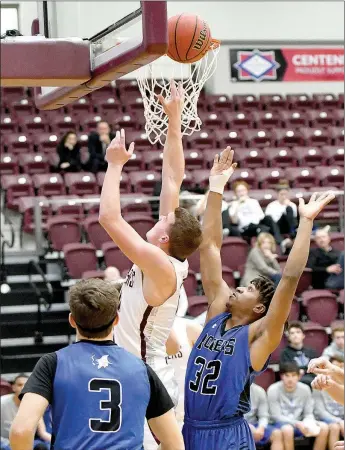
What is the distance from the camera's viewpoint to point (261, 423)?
8703mm

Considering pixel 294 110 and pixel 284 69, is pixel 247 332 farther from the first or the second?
pixel 284 69

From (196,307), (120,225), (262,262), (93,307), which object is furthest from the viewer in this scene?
(262,262)

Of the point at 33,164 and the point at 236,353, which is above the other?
the point at 33,164

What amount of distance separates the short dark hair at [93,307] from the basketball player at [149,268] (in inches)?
20.8

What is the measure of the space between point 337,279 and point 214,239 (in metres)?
6.58

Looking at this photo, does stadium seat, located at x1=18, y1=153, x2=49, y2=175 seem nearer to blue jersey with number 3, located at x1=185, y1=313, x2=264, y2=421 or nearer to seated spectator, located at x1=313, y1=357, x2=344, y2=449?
seated spectator, located at x1=313, y1=357, x2=344, y2=449

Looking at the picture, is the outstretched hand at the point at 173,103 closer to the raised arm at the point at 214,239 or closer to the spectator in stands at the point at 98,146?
the raised arm at the point at 214,239

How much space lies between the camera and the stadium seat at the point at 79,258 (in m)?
10.8

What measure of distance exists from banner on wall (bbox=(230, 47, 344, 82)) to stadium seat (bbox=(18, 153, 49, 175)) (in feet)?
22.6

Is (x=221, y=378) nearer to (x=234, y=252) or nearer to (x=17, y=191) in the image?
(x=234, y=252)

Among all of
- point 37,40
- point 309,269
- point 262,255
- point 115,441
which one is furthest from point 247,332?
point 309,269

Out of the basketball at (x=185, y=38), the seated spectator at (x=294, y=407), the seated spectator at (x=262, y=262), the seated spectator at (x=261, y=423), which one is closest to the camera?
the basketball at (x=185, y=38)

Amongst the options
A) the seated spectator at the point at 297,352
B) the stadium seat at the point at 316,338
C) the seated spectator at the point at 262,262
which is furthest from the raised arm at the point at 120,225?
the seated spectator at the point at 262,262

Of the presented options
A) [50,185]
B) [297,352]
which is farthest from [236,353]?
[50,185]
